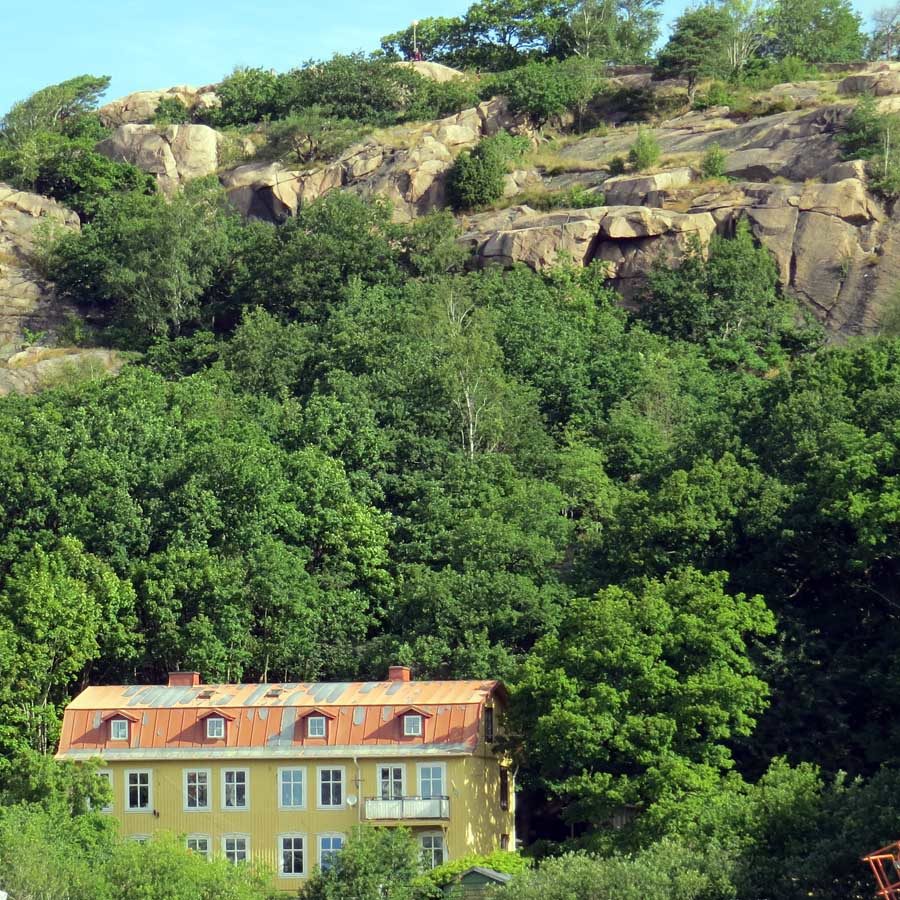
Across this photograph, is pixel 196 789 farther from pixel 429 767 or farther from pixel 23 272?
pixel 23 272

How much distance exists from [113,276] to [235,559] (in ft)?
113

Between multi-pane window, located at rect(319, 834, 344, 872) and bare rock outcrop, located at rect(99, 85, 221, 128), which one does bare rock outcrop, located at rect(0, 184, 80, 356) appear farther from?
multi-pane window, located at rect(319, 834, 344, 872)

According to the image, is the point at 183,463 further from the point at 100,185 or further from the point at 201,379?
the point at 100,185

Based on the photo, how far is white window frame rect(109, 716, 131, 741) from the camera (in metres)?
60.3

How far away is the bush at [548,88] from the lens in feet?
385

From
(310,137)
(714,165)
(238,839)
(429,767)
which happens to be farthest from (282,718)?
(310,137)

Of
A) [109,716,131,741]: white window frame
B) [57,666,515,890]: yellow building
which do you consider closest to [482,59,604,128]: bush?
[57,666,515,890]: yellow building

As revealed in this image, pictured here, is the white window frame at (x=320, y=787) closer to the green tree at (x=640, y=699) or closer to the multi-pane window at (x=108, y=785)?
the green tree at (x=640, y=699)

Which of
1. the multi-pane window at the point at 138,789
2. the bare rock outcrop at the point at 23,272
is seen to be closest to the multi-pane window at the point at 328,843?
the multi-pane window at the point at 138,789

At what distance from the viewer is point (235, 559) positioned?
224 feet

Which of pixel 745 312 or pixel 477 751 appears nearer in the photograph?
pixel 477 751

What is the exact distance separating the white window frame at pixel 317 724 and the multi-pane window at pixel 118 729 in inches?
236

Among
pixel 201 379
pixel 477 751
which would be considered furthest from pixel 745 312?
pixel 477 751

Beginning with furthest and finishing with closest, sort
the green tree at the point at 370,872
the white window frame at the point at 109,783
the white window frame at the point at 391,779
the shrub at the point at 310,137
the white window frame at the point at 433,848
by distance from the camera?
the shrub at the point at 310,137, the white window frame at the point at 391,779, the white window frame at the point at 109,783, the white window frame at the point at 433,848, the green tree at the point at 370,872
